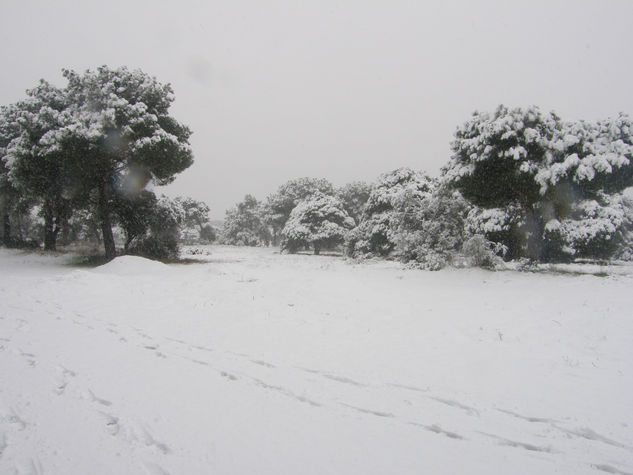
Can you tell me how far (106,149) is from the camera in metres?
17.0

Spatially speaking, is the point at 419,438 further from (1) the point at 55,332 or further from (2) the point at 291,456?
(1) the point at 55,332

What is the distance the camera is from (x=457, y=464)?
2.80 m

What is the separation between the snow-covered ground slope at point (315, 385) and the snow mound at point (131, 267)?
14.1ft

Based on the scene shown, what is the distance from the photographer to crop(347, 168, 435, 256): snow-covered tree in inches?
1005

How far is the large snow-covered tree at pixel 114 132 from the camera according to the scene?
1608cm

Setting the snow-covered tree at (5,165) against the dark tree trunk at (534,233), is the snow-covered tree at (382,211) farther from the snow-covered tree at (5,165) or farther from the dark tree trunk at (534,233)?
the snow-covered tree at (5,165)

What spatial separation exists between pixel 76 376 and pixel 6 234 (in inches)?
1274

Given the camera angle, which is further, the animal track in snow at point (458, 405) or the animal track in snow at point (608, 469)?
the animal track in snow at point (458, 405)

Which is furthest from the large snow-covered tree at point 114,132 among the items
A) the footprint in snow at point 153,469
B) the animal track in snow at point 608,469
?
the animal track in snow at point 608,469

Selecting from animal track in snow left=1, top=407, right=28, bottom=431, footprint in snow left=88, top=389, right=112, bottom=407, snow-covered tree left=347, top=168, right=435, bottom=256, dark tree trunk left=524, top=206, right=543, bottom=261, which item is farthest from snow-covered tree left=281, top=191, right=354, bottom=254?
animal track in snow left=1, top=407, right=28, bottom=431

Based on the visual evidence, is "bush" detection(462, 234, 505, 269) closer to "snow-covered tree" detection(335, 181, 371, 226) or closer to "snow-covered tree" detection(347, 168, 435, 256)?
"snow-covered tree" detection(347, 168, 435, 256)

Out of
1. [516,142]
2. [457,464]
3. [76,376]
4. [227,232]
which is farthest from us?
[227,232]

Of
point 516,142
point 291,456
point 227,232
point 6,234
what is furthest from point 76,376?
point 227,232

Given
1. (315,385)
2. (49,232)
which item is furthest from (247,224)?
(315,385)
